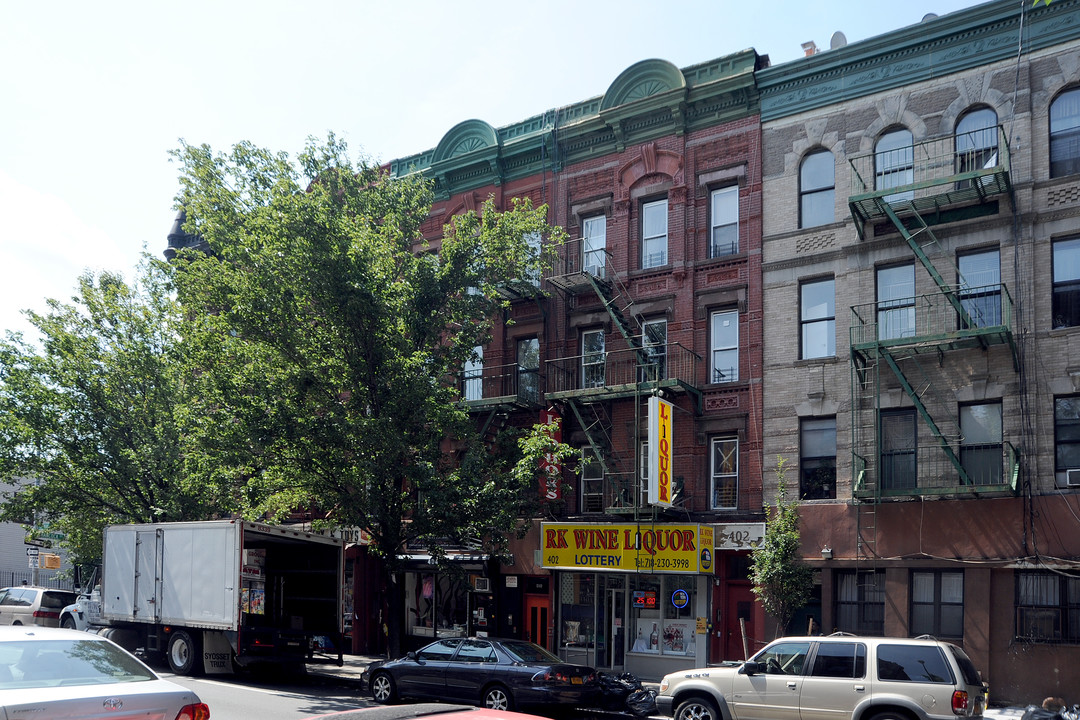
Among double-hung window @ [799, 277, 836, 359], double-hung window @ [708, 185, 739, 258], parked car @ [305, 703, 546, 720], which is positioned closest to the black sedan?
double-hung window @ [799, 277, 836, 359]

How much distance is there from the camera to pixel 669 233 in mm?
25516

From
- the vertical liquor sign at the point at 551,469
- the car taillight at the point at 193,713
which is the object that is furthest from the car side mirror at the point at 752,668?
the car taillight at the point at 193,713

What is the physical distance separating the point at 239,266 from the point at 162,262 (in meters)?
2.57

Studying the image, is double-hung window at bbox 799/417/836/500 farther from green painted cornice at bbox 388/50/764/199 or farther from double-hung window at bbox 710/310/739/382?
green painted cornice at bbox 388/50/764/199

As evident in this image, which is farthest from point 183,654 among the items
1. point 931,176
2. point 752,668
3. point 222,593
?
point 931,176

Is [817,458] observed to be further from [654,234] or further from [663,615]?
[654,234]

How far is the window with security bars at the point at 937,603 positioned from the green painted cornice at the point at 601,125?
11832mm

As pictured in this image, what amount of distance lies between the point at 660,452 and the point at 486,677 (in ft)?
24.9

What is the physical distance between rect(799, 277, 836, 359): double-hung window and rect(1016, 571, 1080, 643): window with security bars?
6.32 meters

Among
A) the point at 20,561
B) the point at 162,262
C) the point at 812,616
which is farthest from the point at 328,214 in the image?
the point at 20,561

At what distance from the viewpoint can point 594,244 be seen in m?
27.2

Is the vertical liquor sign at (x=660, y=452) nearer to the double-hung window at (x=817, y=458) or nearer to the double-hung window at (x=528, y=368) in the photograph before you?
the double-hung window at (x=817, y=458)

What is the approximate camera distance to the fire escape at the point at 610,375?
2423 cm

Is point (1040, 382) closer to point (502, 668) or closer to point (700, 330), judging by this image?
point (700, 330)
